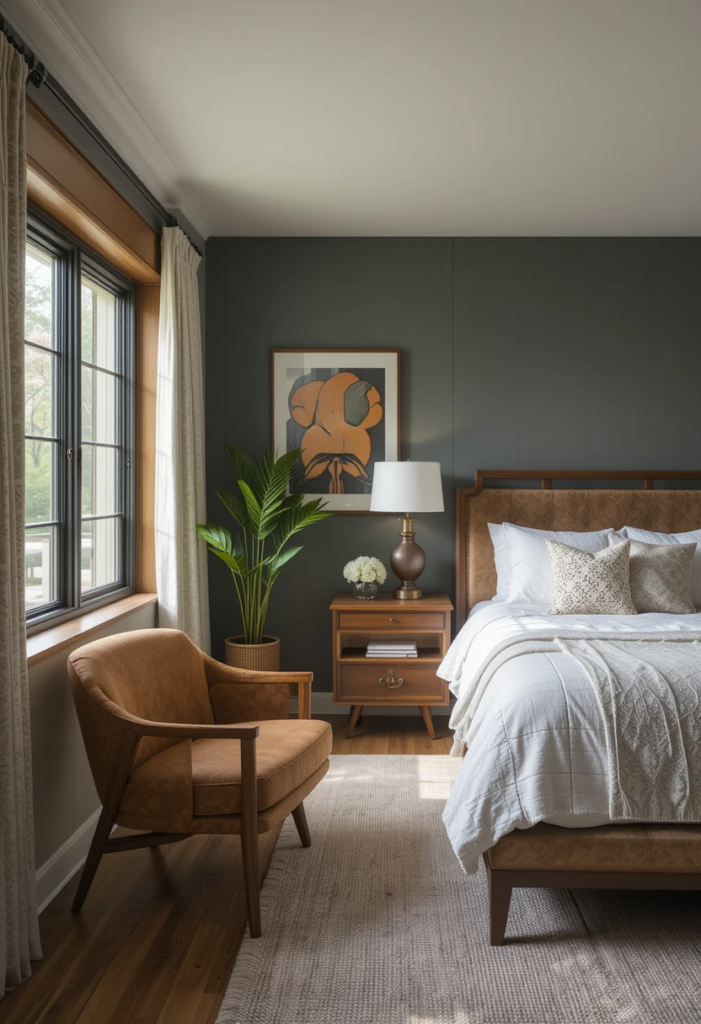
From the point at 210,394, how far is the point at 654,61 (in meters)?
2.89

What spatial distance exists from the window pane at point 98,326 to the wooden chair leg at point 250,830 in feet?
6.32

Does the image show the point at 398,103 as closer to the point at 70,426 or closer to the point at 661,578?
the point at 70,426

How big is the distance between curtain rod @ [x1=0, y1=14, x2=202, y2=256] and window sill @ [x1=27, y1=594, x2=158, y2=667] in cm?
175

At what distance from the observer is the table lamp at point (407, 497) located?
4297 mm

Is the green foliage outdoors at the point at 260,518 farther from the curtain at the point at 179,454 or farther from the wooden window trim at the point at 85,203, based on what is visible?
the wooden window trim at the point at 85,203

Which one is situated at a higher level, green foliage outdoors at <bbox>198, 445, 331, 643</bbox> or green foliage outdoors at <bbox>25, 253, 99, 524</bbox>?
green foliage outdoors at <bbox>25, 253, 99, 524</bbox>

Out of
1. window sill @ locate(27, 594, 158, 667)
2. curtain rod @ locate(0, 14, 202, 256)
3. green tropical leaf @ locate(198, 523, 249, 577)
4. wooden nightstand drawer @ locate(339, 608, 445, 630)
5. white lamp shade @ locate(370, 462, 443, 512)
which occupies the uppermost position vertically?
curtain rod @ locate(0, 14, 202, 256)

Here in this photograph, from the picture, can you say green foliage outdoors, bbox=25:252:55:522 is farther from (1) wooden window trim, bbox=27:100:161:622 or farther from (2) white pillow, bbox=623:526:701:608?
(2) white pillow, bbox=623:526:701:608

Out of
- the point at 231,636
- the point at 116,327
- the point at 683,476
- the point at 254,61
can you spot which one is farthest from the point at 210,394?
the point at 683,476

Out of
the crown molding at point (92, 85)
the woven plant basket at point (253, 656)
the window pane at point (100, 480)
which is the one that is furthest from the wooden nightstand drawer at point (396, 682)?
the crown molding at point (92, 85)

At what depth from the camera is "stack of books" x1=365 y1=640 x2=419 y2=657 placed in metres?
4.30

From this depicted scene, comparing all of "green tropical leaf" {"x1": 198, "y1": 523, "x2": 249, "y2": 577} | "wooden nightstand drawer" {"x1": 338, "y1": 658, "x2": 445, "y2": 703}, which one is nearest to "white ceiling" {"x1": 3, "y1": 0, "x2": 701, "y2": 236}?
"green tropical leaf" {"x1": 198, "y1": 523, "x2": 249, "y2": 577}

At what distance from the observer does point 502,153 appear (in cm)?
354

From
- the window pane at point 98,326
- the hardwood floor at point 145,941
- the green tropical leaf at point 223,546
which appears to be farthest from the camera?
the green tropical leaf at point 223,546
